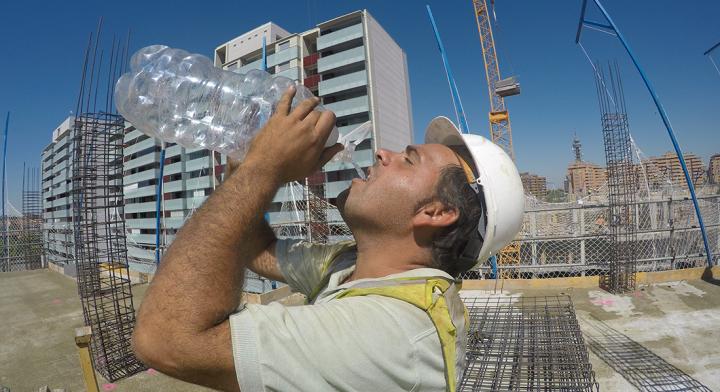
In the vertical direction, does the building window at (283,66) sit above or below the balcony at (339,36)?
below

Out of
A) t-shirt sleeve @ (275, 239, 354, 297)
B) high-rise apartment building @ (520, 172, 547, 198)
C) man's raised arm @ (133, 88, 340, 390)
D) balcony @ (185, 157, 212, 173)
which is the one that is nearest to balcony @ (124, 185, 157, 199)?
balcony @ (185, 157, 212, 173)

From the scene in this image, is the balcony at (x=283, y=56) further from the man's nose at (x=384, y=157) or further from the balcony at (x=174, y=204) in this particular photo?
the man's nose at (x=384, y=157)

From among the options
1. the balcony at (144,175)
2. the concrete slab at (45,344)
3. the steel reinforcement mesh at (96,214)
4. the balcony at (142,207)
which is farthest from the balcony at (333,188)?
the balcony at (142,207)

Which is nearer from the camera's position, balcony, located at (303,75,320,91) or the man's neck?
the man's neck

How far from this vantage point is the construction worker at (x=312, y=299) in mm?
897

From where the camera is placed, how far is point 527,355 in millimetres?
4422

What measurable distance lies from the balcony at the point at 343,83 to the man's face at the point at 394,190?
3496 centimetres

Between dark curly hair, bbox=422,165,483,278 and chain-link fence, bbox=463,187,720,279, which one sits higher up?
dark curly hair, bbox=422,165,483,278

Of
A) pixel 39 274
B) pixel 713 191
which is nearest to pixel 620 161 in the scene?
pixel 713 191

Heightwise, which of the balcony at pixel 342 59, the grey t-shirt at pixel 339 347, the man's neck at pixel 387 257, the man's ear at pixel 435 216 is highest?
the balcony at pixel 342 59

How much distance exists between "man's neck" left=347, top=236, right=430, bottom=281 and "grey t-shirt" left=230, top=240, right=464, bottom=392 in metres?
0.41

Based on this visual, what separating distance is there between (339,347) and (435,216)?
81cm

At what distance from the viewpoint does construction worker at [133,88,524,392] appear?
0.90m

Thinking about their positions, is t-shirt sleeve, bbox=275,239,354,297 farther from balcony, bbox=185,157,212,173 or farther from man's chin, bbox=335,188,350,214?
balcony, bbox=185,157,212,173
